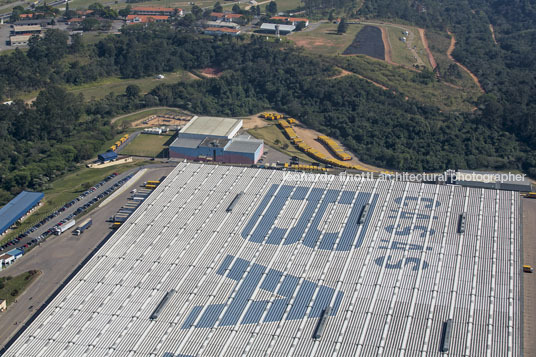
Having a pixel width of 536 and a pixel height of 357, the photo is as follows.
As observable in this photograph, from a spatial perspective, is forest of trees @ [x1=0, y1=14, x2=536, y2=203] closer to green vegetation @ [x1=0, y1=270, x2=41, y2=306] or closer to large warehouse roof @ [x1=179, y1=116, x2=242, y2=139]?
large warehouse roof @ [x1=179, y1=116, x2=242, y2=139]

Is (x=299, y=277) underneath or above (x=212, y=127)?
above

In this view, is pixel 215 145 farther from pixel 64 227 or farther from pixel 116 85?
pixel 116 85

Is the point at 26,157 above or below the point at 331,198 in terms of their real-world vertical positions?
below

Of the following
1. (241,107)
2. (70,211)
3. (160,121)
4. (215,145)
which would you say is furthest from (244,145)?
(70,211)

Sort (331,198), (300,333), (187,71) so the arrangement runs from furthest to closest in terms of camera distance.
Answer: (187,71) → (331,198) → (300,333)

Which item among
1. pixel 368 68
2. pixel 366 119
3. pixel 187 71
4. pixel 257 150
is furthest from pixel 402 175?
pixel 187 71

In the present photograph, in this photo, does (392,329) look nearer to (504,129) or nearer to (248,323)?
(248,323)

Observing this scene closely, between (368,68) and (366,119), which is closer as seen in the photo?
(366,119)
